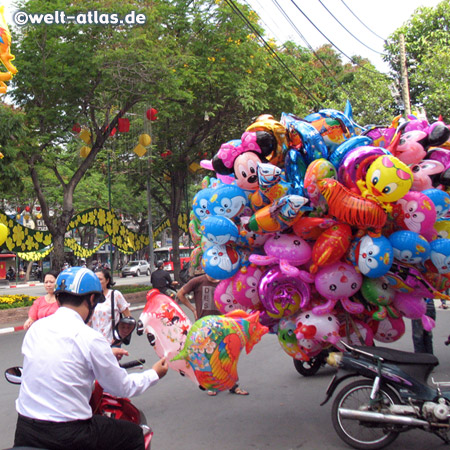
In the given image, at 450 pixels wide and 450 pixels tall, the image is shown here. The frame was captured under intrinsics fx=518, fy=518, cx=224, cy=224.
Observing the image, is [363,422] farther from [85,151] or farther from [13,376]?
[85,151]

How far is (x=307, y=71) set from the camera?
19.4m

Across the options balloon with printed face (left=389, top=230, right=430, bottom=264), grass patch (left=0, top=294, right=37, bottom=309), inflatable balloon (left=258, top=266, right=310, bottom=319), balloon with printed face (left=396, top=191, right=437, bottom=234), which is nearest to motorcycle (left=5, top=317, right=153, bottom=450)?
inflatable balloon (left=258, top=266, right=310, bottom=319)

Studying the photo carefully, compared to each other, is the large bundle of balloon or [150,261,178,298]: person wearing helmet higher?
the large bundle of balloon

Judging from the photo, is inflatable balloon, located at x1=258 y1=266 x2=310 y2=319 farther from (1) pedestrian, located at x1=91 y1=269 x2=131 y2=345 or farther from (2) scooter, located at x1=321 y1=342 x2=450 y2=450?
(1) pedestrian, located at x1=91 y1=269 x2=131 y2=345

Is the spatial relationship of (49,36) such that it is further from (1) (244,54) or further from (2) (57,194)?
(2) (57,194)

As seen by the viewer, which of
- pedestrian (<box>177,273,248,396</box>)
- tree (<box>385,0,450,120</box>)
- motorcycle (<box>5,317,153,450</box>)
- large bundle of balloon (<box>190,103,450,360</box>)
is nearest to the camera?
motorcycle (<box>5,317,153,450</box>)

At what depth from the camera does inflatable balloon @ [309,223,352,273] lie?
420 cm

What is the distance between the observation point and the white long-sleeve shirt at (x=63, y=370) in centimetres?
251

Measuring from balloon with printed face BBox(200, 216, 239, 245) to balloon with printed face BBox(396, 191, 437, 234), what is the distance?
4.59 feet

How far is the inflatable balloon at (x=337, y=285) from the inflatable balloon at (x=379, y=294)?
0.08m

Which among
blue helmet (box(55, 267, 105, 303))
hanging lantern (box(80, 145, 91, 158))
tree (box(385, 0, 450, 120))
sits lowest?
blue helmet (box(55, 267, 105, 303))

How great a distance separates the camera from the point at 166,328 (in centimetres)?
382

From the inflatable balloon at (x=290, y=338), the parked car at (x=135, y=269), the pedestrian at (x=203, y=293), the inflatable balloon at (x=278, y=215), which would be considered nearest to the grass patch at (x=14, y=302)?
the pedestrian at (x=203, y=293)

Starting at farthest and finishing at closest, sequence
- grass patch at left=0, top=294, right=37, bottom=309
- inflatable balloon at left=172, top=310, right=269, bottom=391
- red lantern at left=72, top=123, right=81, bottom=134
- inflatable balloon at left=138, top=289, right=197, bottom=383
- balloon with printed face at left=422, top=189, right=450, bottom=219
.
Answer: red lantern at left=72, top=123, right=81, bottom=134 → grass patch at left=0, top=294, right=37, bottom=309 → balloon with printed face at left=422, top=189, right=450, bottom=219 → inflatable balloon at left=138, top=289, right=197, bottom=383 → inflatable balloon at left=172, top=310, right=269, bottom=391
